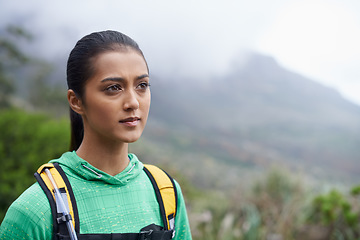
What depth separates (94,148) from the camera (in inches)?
64.1

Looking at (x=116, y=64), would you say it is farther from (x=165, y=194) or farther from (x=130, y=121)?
(x=165, y=194)

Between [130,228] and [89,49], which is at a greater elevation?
[89,49]

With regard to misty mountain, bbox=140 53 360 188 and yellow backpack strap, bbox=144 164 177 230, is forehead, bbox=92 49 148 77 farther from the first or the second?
misty mountain, bbox=140 53 360 188

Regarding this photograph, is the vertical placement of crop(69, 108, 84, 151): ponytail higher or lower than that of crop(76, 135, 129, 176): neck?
higher

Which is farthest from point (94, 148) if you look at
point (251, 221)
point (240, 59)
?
point (240, 59)

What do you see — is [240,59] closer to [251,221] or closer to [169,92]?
[169,92]

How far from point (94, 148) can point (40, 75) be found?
38.5m

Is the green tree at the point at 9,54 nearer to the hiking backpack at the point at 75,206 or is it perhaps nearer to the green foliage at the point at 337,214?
the green foliage at the point at 337,214

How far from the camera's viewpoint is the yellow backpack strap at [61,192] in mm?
1361

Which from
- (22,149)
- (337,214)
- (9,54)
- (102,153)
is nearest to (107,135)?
(102,153)

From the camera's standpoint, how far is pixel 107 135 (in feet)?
5.15

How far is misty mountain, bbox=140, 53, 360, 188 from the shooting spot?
2168 inches

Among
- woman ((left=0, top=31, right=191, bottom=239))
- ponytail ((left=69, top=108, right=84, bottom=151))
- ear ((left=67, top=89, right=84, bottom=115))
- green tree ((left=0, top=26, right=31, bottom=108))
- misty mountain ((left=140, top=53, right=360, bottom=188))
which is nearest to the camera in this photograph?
woman ((left=0, top=31, right=191, bottom=239))

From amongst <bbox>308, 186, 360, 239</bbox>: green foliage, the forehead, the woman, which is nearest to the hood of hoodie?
the woman
